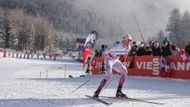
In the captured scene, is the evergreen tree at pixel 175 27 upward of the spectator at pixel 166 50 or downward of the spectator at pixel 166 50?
upward

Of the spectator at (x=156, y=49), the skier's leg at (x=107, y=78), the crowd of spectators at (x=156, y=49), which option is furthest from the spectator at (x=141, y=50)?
the skier's leg at (x=107, y=78)

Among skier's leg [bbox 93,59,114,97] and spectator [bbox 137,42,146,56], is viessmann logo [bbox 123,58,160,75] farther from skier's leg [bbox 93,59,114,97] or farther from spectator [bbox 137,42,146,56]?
skier's leg [bbox 93,59,114,97]

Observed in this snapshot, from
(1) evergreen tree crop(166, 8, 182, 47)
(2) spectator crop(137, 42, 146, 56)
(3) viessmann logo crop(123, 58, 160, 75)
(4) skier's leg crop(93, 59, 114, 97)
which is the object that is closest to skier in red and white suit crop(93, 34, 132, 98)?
(4) skier's leg crop(93, 59, 114, 97)

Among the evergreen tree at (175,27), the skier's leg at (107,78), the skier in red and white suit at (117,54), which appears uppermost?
the evergreen tree at (175,27)

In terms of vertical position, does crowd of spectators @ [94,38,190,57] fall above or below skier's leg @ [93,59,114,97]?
above

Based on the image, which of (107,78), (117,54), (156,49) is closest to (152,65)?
(156,49)

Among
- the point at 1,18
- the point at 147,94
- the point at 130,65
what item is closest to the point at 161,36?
the point at 1,18

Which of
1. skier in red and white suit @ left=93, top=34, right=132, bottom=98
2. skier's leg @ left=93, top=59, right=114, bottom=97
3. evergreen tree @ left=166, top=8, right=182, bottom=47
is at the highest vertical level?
evergreen tree @ left=166, top=8, right=182, bottom=47

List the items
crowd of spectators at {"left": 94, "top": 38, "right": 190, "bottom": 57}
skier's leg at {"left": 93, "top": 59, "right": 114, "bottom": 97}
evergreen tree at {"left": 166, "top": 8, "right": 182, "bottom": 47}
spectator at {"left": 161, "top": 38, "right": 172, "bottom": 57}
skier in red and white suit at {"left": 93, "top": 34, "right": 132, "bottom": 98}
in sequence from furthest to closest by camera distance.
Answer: evergreen tree at {"left": 166, "top": 8, "right": 182, "bottom": 47} < spectator at {"left": 161, "top": 38, "right": 172, "bottom": 57} < crowd of spectators at {"left": 94, "top": 38, "right": 190, "bottom": 57} < skier in red and white suit at {"left": 93, "top": 34, "right": 132, "bottom": 98} < skier's leg at {"left": 93, "top": 59, "right": 114, "bottom": 97}

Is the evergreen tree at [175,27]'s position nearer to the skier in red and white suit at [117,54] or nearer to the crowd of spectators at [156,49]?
the crowd of spectators at [156,49]

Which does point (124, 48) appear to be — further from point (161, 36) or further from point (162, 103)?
point (161, 36)

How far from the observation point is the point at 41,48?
517 feet

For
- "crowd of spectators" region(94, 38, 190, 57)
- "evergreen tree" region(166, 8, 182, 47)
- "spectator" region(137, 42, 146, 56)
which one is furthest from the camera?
"evergreen tree" region(166, 8, 182, 47)

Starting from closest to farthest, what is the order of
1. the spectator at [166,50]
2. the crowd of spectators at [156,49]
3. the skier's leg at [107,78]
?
the skier's leg at [107,78] → the crowd of spectators at [156,49] → the spectator at [166,50]
